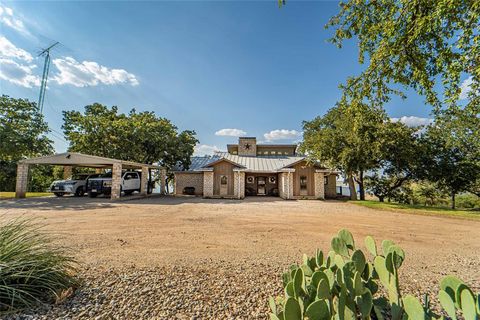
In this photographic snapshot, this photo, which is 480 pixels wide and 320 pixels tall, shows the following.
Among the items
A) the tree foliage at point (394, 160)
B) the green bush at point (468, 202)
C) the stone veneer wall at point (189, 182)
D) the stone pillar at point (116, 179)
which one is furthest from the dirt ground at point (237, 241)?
the green bush at point (468, 202)

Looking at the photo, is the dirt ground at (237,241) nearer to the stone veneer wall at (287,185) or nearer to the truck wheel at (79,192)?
the truck wheel at (79,192)

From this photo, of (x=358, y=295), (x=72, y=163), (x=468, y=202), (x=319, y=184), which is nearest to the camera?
(x=358, y=295)

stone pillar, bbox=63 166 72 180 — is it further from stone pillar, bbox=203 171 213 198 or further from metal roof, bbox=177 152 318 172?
stone pillar, bbox=203 171 213 198

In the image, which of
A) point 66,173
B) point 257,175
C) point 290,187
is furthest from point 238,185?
point 66,173

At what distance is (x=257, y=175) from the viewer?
23.7m

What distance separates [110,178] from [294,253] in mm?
16858

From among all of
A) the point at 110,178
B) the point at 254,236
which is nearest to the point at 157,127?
the point at 110,178

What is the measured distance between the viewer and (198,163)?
2453 centimetres

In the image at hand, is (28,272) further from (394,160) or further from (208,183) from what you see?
(394,160)

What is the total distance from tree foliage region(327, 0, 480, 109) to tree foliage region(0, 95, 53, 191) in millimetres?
22417

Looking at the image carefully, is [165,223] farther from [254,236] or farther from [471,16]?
[471,16]

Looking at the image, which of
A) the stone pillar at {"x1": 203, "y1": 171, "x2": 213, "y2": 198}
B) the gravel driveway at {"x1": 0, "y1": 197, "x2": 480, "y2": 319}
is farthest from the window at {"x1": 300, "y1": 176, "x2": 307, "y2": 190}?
the gravel driveway at {"x1": 0, "y1": 197, "x2": 480, "y2": 319}

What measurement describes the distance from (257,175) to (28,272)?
2157cm

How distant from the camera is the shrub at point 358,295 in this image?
143 centimetres
